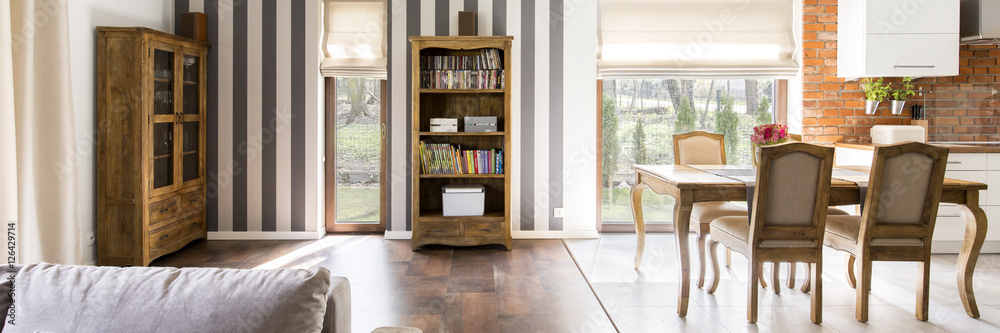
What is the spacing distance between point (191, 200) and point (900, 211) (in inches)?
178

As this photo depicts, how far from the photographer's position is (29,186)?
9.84 ft

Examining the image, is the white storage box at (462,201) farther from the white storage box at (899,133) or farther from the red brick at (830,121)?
the white storage box at (899,133)

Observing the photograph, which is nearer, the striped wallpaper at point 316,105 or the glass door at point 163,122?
the glass door at point 163,122

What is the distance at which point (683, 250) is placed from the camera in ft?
10.1

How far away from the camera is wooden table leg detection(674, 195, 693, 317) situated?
2977mm

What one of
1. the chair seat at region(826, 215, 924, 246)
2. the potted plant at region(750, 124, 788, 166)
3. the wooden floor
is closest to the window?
the wooden floor

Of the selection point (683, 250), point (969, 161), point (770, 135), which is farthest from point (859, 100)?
point (683, 250)

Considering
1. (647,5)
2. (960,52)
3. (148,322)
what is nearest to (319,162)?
(647,5)

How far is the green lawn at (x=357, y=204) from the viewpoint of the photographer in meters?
5.14

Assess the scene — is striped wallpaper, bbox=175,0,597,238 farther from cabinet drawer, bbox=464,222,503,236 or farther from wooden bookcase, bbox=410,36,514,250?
cabinet drawer, bbox=464,222,503,236

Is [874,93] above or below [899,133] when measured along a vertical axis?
above

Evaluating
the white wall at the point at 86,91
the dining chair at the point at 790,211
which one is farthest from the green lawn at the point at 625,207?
the white wall at the point at 86,91

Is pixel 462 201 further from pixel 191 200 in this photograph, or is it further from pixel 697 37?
pixel 697 37

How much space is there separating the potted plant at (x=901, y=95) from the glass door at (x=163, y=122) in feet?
17.7
